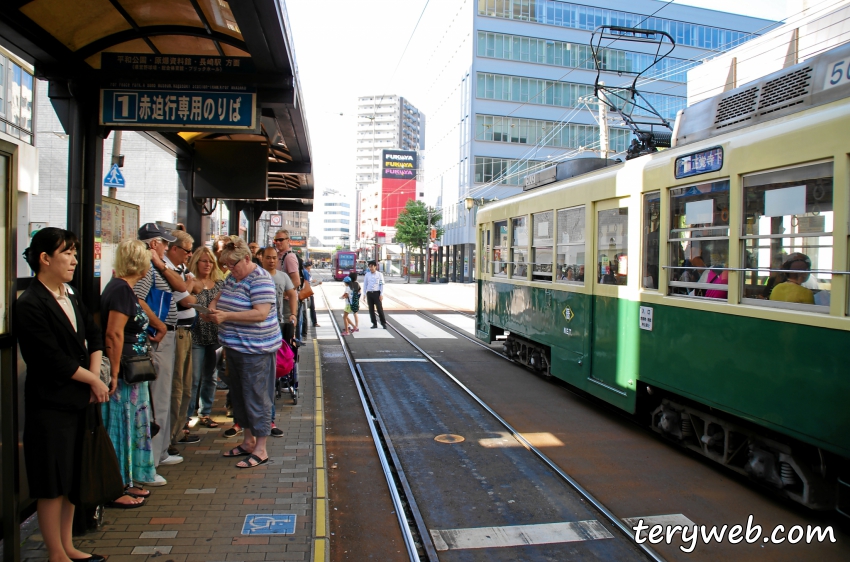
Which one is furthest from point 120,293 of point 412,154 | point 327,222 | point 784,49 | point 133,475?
point 327,222

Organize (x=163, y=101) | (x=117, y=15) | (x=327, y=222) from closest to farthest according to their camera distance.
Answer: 1. (x=117, y=15)
2. (x=163, y=101)
3. (x=327, y=222)

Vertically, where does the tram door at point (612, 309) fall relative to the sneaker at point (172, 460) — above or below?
above

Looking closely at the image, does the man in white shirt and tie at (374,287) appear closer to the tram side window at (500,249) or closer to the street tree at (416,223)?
the tram side window at (500,249)

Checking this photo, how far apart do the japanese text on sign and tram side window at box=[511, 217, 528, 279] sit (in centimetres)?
525

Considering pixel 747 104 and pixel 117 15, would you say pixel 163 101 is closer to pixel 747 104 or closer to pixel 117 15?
pixel 117 15

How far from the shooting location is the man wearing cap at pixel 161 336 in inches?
203

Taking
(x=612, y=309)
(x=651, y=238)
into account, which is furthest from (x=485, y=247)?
(x=651, y=238)

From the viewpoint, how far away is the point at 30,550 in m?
3.89

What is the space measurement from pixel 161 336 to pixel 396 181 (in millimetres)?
101069

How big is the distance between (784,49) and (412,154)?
91263 millimetres

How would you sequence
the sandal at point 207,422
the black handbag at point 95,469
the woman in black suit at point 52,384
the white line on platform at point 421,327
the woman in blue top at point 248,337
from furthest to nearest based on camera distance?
the white line on platform at point 421,327 < the sandal at point 207,422 < the woman in blue top at point 248,337 < the black handbag at point 95,469 < the woman in black suit at point 52,384

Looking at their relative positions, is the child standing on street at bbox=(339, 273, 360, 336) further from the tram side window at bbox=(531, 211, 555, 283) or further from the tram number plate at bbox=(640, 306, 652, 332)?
the tram number plate at bbox=(640, 306, 652, 332)

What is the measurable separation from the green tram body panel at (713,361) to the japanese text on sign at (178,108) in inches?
184

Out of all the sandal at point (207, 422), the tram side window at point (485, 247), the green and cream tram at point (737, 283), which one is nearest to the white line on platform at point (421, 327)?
the tram side window at point (485, 247)
